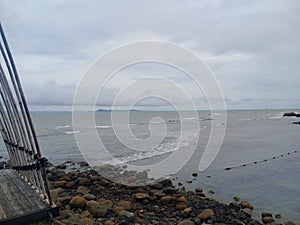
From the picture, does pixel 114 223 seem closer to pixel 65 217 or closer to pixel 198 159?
pixel 65 217

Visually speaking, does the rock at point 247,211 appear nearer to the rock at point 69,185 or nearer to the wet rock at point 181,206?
the wet rock at point 181,206

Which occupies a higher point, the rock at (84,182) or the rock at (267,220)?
the rock at (84,182)

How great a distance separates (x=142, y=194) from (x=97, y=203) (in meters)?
1.81

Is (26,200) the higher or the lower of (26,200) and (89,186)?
the higher

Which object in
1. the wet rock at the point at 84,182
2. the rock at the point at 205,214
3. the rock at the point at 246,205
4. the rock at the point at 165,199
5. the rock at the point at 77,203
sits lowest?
the rock at the point at 246,205

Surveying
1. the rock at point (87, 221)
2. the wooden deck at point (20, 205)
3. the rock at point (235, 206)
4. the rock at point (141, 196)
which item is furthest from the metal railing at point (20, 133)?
the rock at point (235, 206)

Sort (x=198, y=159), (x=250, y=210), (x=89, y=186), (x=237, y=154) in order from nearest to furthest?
(x=250, y=210) → (x=89, y=186) → (x=198, y=159) → (x=237, y=154)

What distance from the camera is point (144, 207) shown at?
873 cm

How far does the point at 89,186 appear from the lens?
11344 mm

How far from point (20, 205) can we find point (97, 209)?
128 inches

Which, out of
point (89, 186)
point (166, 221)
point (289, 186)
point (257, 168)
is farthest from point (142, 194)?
point (257, 168)

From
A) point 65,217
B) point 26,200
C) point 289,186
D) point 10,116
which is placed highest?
point 10,116

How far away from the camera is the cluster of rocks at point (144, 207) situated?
7.46 m

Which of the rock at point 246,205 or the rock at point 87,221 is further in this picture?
the rock at point 246,205
